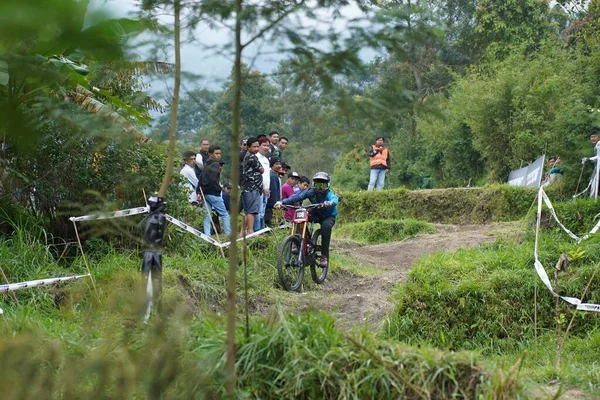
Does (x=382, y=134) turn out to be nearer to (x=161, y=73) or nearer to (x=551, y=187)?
(x=161, y=73)

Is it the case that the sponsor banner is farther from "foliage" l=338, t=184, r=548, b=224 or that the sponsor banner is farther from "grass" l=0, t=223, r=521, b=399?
"grass" l=0, t=223, r=521, b=399

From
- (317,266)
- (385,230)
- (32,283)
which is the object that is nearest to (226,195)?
(317,266)

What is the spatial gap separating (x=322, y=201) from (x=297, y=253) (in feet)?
2.81

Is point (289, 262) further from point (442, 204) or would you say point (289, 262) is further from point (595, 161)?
point (442, 204)

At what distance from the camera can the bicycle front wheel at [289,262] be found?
30.6ft

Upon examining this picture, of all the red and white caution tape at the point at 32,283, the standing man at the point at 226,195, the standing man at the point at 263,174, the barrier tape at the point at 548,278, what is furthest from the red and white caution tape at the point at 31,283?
the standing man at the point at 226,195

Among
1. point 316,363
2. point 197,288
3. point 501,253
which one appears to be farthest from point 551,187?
point 316,363

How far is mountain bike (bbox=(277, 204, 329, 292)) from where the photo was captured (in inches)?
371

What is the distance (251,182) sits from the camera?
10.6m

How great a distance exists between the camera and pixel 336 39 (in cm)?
289

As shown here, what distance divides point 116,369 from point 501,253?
8.14m

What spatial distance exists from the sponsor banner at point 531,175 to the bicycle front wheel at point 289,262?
8483mm

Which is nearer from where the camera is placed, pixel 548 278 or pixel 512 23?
pixel 548 278

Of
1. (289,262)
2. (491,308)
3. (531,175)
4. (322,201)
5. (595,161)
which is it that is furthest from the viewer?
(531,175)
